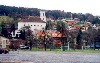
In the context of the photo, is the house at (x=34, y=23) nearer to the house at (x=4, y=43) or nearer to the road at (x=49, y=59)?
the house at (x=4, y=43)

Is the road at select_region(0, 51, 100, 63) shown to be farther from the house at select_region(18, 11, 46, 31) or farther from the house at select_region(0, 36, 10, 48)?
the house at select_region(18, 11, 46, 31)

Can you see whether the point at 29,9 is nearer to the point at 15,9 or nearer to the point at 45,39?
the point at 15,9

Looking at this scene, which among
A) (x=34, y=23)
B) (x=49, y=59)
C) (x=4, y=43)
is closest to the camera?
(x=49, y=59)

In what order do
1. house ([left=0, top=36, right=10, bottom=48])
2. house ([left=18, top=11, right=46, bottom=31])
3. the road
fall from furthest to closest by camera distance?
house ([left=18, top=11, right=46, bottom=31]) < house ([left=0, top=36, right=10, bottom=48]) < the road

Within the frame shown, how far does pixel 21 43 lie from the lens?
91375mm

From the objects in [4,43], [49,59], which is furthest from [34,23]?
[49,59]

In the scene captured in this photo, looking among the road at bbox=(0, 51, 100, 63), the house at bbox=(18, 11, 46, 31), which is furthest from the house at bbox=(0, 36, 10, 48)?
the road at bbox=(0, 51, 100, 63)

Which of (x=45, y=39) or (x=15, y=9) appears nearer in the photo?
(x=45, y=39)

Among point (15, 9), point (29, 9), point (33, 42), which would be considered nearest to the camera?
point (33, 42)

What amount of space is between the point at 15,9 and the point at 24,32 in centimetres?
7950

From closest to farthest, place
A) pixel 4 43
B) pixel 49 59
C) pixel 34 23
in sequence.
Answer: pixel 49 59, pixel 4 43, pixel 34 23

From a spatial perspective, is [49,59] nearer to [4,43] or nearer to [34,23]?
[4,43]

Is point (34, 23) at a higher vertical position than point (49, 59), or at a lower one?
higher

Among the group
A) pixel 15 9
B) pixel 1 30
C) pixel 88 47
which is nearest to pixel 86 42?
pixel 88 47
